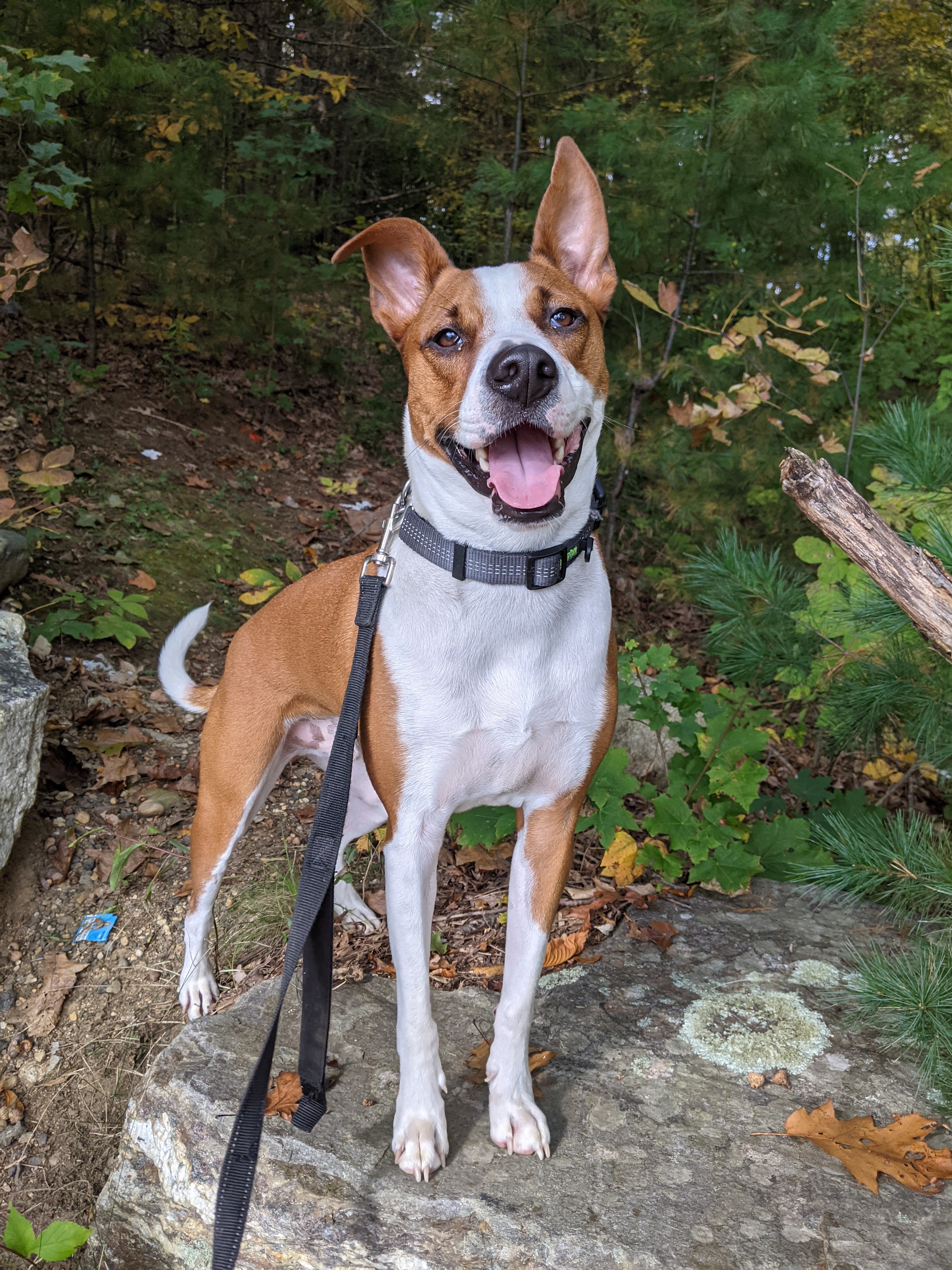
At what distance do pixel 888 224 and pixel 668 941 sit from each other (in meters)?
5.00

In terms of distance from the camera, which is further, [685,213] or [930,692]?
[685,213]

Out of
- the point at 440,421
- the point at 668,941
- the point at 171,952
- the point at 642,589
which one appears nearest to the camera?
the point at 440,421

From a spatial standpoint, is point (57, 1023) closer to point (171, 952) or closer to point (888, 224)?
point (171, 952)

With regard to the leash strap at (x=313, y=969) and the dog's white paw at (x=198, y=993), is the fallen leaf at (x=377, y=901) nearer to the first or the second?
the dog's white paw at (x=198, y=993)

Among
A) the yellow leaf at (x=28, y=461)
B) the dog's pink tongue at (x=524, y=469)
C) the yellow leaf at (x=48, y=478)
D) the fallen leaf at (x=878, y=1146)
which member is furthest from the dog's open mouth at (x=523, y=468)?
the yellow leaf at (x=28, y=461)

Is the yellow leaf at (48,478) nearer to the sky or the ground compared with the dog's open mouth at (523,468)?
nearer to the ground

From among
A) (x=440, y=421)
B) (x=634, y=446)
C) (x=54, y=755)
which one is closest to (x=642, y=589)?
(x=634, y=446)

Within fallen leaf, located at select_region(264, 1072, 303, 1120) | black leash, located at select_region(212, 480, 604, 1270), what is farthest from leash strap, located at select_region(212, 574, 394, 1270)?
fallen leaf, located at select_region(264, 1072, 303, 1120)

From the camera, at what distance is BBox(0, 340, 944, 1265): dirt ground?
302cm

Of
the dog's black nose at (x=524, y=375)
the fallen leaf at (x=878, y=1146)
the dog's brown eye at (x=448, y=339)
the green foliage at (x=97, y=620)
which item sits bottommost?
the green foliage at (x=97, y=620)

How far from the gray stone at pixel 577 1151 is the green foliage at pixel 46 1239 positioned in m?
0.28

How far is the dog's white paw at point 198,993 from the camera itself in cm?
306

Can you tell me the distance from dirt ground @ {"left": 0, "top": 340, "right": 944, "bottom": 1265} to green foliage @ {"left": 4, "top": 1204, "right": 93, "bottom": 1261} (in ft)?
2.04

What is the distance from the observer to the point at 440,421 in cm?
228
